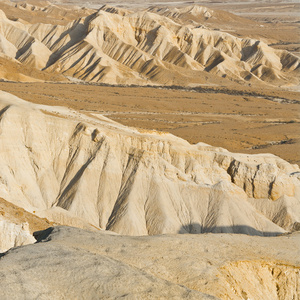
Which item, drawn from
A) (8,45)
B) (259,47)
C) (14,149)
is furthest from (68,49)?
(14,149)

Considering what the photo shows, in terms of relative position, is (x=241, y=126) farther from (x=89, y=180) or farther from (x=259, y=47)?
(x=259, y=47)

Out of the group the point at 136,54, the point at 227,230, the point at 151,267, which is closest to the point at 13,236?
the point at 151,267

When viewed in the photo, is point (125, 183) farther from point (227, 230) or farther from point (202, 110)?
point (202, 110)

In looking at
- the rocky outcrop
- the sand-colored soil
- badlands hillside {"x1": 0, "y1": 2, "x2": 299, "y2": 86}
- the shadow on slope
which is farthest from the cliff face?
badlands hillside {"x1": 0, "y1": 2, "x2": 299, "y2": 86}

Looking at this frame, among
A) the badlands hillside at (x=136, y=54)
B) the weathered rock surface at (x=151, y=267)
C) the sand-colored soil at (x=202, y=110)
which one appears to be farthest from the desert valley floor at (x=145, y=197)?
the badlands hillside at (x=136, y=54)

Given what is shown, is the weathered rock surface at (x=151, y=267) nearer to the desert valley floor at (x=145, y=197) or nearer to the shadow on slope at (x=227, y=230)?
the desert valley floor at (x=145, y=197)
